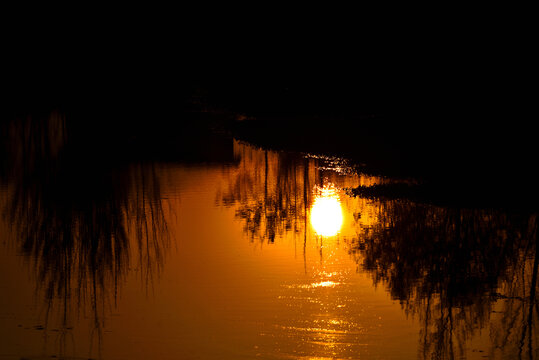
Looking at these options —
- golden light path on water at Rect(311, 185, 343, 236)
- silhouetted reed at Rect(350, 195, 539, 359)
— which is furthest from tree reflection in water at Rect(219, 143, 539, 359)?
golden light path on water at Rect(311, 185, 343, 236)

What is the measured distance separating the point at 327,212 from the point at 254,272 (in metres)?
4.41

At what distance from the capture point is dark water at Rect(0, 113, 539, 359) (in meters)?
7.98

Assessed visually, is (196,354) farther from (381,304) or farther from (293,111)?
(293,111)

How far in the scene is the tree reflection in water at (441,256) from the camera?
8.32 m

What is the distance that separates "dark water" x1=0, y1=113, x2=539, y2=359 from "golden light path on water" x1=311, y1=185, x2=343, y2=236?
4cm

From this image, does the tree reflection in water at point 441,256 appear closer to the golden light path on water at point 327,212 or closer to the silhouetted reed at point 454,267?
the silhouetted reed at point 454,267

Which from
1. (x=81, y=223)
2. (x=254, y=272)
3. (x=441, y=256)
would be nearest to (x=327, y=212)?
(x=441, y=256)

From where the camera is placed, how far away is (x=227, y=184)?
58.9ft

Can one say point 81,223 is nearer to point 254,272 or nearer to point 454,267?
point 254,272

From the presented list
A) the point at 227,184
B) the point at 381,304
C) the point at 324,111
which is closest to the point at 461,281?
the point at 381,304

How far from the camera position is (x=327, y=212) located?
1466 cm

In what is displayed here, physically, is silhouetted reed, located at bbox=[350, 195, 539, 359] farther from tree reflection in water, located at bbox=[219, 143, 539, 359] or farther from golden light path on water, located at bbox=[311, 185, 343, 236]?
golden light path on water, located at bbox=[311, 185, 343, 236]

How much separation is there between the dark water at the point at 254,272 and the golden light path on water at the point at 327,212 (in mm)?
45

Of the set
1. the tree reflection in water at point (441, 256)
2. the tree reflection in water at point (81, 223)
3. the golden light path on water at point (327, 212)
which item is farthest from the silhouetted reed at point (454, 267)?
the tree reflection in water at point (81, 223)
